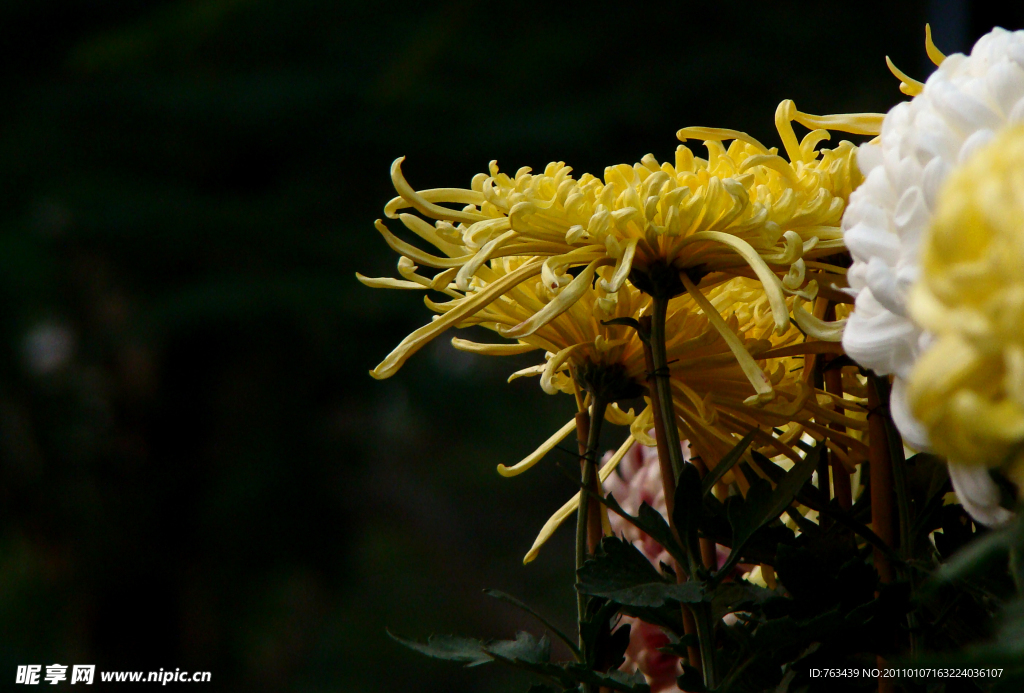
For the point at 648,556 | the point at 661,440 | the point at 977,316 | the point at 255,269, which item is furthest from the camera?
the point at 255,269

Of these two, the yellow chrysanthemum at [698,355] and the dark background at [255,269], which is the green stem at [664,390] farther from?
the dark background at [255,269]

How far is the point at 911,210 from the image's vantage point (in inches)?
4.8

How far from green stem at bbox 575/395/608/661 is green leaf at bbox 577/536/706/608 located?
Answer: 0.05 ft

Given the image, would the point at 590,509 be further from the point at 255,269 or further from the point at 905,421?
the point at 255,269

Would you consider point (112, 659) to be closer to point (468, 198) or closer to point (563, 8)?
point (563, 8)

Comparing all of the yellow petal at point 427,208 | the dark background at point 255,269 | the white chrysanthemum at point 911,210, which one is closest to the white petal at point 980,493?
the white chrysanthemum at point 911,210

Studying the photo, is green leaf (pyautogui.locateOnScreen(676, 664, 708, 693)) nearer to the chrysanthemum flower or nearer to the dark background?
the chrysanthemum flower

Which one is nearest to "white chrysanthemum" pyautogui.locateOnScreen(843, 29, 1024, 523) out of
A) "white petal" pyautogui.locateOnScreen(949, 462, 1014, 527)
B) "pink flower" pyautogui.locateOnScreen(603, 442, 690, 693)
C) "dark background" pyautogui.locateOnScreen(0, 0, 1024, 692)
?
"white petal" pyautogui.locateOnScreen(949, 462, 1014, 527)

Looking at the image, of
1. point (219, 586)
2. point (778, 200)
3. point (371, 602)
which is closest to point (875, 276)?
point (778, 200)

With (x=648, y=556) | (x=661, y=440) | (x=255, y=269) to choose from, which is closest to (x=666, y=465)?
(x=661, y=440)

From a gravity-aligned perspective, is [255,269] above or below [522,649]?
above

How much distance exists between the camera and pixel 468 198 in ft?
0.65

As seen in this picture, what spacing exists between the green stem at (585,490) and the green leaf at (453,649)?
20 millimetres

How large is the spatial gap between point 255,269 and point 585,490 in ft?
4.59
